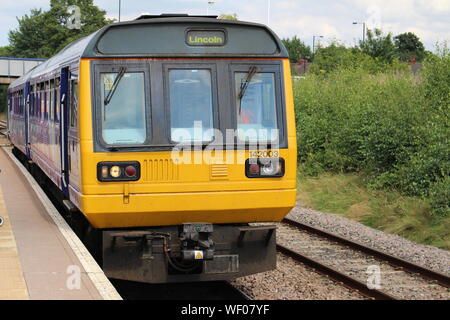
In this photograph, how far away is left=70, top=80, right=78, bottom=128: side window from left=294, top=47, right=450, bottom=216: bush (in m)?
7.32

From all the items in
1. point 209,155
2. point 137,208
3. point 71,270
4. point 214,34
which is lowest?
point 71,270

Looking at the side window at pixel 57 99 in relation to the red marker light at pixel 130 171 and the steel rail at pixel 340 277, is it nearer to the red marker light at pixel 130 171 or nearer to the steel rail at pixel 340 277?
the red marker light at pixel 130 171

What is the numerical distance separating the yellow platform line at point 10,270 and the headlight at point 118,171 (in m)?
1.29

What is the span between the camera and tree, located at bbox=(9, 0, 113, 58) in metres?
85.4

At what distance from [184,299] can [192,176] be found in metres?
1.84

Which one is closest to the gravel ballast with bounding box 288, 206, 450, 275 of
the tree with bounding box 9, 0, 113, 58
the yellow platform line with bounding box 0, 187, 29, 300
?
the yellow platform line with bounding box 0, 187, 29, 300

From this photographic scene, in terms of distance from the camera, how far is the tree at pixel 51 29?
280ft

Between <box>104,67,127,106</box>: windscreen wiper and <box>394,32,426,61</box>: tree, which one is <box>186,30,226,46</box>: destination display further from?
<box>394,32,426,61</box>: tree

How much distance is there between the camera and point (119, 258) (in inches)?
316

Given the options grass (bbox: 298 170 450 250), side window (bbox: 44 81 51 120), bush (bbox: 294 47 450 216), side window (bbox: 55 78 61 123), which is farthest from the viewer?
bush (bbox: 294 47 450 216)

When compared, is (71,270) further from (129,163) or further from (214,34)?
(214,34)

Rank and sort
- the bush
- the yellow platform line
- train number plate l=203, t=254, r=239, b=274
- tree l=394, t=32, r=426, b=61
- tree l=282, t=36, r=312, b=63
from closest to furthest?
the yellow platform line → train number plate l=203, t=254, r=239, b=274 → the bush → tree l=282, t=36, r=312, b=63 → tree l=394, t=32, r=426, b=61
